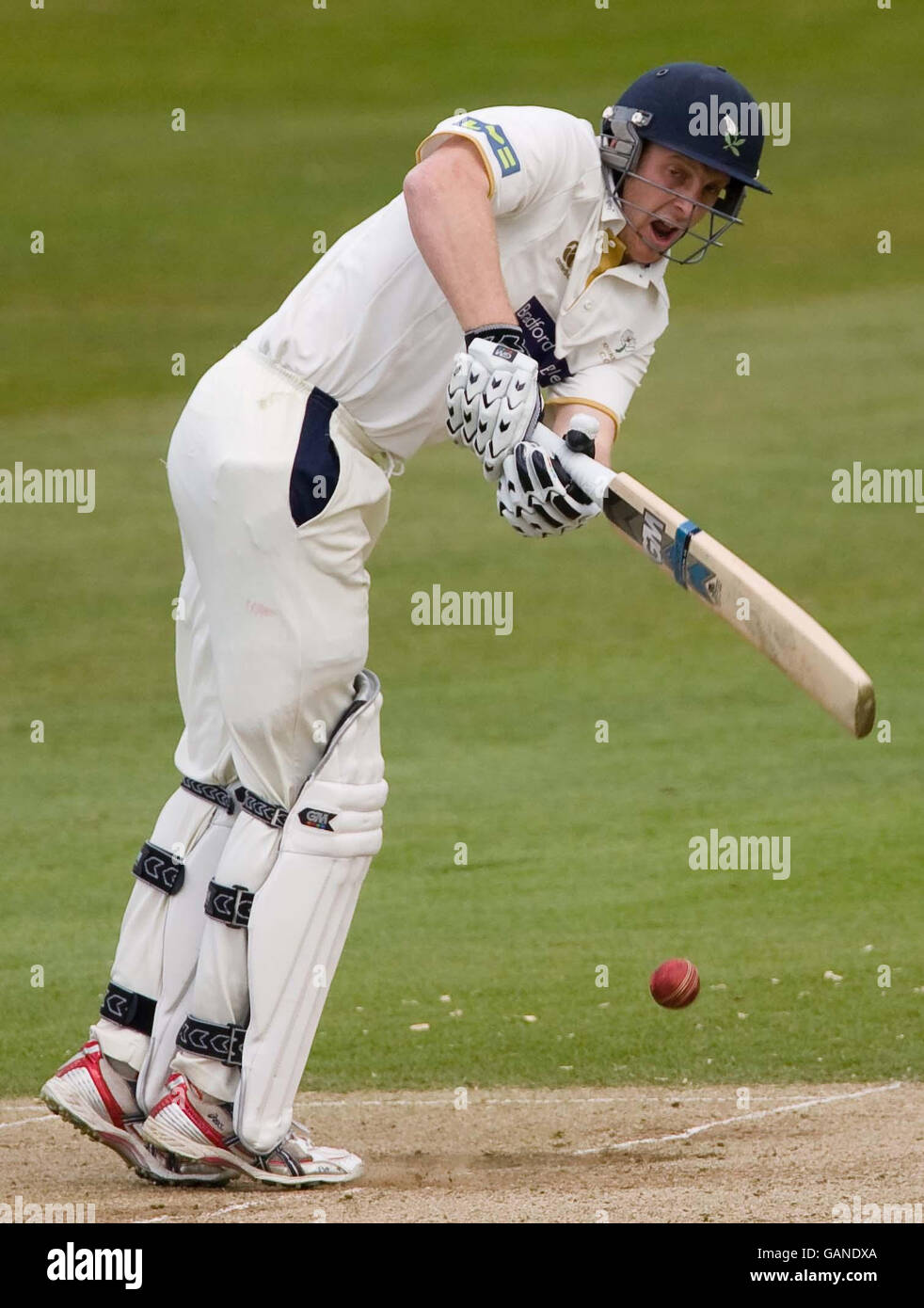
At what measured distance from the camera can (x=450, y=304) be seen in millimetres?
3645

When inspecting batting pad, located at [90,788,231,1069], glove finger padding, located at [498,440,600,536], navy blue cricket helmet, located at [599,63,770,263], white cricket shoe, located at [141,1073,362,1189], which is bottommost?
white cricket shoe, located at [141,1073,362,1189]

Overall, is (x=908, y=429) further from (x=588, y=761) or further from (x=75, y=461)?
Result: (x=588, y=761)

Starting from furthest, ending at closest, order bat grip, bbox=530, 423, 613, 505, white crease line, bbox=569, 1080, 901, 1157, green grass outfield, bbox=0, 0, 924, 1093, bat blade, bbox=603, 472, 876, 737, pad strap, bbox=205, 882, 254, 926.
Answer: green grass outfield, bbox=0, 0, 924, 1093 < white crease line, bbox=569, 1080, 901, 1157 < pad strap, bbox=205, 882, 254, 926 < bat grip, bbox=530, 423, 613, 505 < bat blade, bbox=603, 472, 876, 737

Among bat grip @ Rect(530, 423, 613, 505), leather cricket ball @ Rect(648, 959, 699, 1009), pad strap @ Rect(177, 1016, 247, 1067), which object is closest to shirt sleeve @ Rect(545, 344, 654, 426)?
bat grip @ Rect(530, 423, 613, 505)

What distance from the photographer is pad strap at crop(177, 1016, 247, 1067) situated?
3.92 metres

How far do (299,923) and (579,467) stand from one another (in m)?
0.97

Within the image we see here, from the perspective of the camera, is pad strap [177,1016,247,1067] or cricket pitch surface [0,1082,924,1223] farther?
pad strap [177,1016,247,1067]

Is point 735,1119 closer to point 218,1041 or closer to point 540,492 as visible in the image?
point 218,1041

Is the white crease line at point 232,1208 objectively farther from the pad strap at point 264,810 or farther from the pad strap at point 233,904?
the pad strap at point 264,810

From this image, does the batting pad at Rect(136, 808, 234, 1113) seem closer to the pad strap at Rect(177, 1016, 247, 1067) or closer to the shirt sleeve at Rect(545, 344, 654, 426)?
the pad strap at Rect(177, 1016, 247, 1067)

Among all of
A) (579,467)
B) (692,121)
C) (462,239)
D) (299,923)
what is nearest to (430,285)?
(462,239)

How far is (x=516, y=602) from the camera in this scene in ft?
32.6

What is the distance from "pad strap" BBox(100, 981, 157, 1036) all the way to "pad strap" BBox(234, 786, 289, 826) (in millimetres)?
479

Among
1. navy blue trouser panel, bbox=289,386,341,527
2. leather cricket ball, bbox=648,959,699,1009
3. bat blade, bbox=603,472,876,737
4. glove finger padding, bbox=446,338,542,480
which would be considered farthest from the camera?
leather cricket ball, bbox=648,959,699,1009
